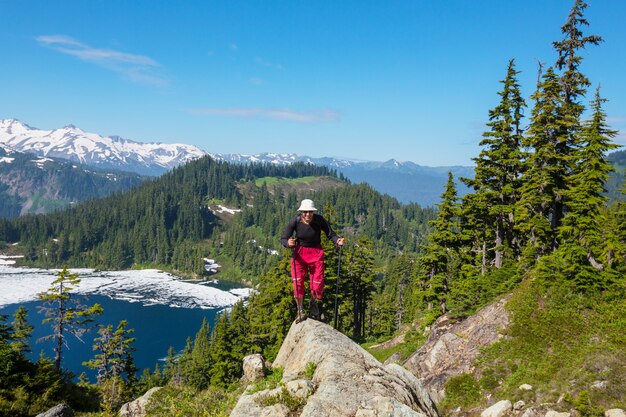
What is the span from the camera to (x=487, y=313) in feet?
75.6

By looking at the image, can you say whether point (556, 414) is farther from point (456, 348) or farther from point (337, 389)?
point (337, 389)

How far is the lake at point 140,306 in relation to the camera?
340 ft

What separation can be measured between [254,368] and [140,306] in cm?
15182

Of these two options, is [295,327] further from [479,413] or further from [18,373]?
[18,373]

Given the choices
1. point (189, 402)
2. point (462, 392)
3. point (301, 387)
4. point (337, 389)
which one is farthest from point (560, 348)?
point (189, 402)

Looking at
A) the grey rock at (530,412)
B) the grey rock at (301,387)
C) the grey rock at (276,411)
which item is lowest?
the grey rock at (530,412)

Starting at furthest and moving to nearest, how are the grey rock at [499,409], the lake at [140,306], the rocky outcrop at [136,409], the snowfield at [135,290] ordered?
the snowfield at [135,290]
the lake at [140,306]
the grey rock at [499,409]
the rocky outcrop at [136,409]

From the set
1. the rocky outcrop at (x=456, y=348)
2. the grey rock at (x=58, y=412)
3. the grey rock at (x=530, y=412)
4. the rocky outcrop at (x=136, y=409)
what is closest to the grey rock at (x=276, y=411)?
the rocky outcrop at (x=136, y=409)

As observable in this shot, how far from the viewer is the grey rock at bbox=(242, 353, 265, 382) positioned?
10961mm

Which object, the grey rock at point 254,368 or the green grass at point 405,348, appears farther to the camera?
the green grass at point 405,348

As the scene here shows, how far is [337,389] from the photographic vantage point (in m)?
7.35

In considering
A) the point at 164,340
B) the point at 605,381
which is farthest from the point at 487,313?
the point at 164,340

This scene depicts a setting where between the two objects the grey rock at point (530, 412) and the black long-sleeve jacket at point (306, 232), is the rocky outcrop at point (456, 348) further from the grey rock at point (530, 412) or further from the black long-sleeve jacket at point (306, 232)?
the black long-sleeve jacket at point (306, 232)

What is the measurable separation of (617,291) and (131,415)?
23.5 m
